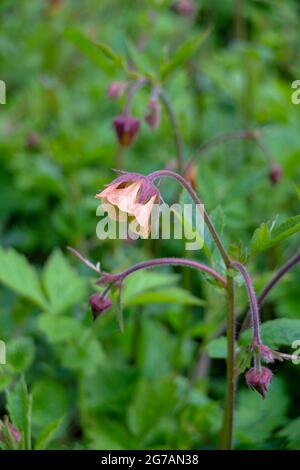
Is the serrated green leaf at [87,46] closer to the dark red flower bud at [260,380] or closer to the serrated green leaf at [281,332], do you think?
the serrated green leaf at [281,332]

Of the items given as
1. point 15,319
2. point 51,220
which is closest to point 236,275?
point 15,319

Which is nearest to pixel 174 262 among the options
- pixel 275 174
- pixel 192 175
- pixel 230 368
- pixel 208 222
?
pixel 208 222

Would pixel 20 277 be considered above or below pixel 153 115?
below

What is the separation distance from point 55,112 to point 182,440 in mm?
1859

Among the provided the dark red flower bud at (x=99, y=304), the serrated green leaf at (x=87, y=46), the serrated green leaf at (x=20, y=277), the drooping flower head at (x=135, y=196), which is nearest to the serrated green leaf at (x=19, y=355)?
the serrated green leaf at (x=20, y=277)

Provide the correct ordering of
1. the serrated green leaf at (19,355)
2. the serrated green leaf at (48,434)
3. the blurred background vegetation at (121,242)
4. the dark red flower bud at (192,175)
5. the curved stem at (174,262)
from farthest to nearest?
the dark red flower bud at (192,175) < the blurred background vegetation at (121,242) < the serrated green leaf at (19,355) < the serrated green leaf at (48,434) < the curved stem at (174,262)

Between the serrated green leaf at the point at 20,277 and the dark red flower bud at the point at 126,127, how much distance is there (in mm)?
432

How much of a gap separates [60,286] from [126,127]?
1.55 feet

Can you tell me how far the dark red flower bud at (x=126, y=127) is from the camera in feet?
6.34

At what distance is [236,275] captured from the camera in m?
1.34

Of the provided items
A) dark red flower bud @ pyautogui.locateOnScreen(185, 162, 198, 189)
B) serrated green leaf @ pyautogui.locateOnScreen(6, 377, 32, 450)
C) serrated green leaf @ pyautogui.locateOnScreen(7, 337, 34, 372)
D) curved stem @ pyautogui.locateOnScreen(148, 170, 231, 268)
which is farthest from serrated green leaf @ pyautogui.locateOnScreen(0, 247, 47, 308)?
curved stem @ pyautogui.locateOnScreen(148, 170, 231, 268)

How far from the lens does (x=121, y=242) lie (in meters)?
2.47

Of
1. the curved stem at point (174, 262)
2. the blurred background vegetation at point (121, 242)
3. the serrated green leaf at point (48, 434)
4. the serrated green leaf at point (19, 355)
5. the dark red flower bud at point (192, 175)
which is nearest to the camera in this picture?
the curved stem at point (174, 262)

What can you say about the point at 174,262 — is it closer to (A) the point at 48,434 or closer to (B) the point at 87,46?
(A) the point at 48,434
